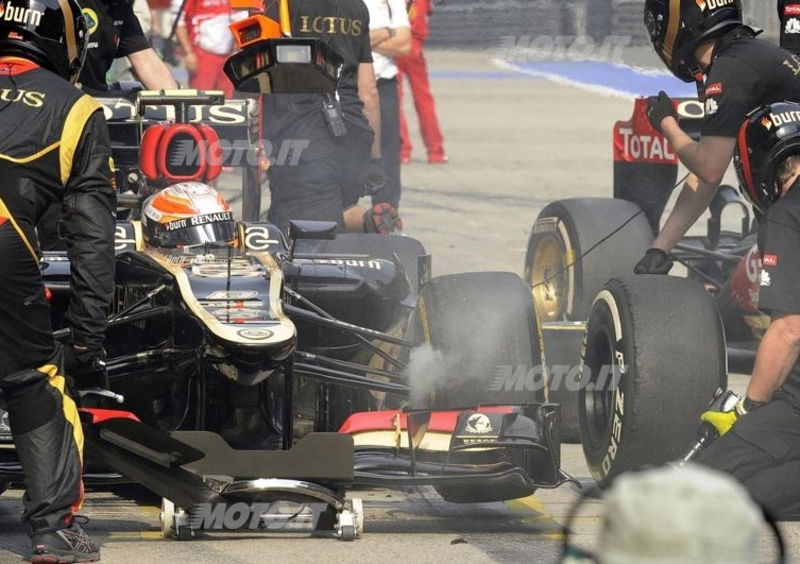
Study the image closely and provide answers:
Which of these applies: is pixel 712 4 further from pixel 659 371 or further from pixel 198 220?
pixel 198 220

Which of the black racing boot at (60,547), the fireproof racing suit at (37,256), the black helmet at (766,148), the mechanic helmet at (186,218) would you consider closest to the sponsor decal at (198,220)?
the mechanic helmet at (186,218)

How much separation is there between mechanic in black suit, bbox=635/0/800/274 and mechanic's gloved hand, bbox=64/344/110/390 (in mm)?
2252

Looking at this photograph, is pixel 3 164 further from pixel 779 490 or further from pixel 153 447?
pixel 779 490

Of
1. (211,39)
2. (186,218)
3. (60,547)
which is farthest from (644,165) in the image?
(211,39)

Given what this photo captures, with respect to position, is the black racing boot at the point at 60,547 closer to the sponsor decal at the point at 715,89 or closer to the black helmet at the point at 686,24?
the sponsor decal at the point at 715,89

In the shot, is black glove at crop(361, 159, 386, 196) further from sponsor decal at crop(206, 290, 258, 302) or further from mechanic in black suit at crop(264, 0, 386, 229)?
sponsor decal at crop(206, 290, 258, 302)

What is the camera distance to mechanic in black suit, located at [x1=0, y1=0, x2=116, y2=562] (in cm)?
511

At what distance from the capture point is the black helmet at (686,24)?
676 centimetres

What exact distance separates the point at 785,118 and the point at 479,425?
A: 1431 mm

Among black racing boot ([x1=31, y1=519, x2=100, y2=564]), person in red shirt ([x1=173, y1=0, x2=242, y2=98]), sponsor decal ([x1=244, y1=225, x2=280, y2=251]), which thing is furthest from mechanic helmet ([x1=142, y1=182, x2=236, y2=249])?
person in red shirt ([x1=173, y1=0, x2=242, y2=98])

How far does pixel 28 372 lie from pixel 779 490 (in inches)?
92.9

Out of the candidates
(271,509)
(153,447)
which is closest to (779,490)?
(271,509)

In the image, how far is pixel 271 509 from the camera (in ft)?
18.2

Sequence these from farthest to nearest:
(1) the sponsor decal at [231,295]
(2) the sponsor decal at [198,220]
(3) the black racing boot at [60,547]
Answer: (2) the sponsor decal at [198,220] → (1) the sponsor decal at [231,295] → (3) the black racing boot at [60,547]
